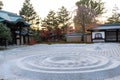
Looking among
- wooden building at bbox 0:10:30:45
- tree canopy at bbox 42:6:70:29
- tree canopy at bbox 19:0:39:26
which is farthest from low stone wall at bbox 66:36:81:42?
wooden building at bbox 0:10:30:45

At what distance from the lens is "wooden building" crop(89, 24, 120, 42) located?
85.8 feet

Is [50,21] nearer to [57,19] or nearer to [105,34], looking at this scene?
[57,19]

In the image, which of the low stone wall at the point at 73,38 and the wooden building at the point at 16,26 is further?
the low stone wall at the point at 73,38

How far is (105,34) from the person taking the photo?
87.1 ft

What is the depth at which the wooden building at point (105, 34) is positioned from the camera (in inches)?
1029

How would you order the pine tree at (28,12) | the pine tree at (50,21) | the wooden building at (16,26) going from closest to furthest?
the wooden building at (16,26), the pine tree at (28,12), the pine tree at (50,21)

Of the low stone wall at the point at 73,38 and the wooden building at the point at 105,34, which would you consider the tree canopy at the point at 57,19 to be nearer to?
the low stone wall at the point at 73,38

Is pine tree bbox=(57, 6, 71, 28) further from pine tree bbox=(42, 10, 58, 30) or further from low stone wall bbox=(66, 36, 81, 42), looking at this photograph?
low stone wall bbox=(66, 36, 81, 42)

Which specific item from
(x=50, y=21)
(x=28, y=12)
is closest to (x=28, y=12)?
(x=28, y=12)

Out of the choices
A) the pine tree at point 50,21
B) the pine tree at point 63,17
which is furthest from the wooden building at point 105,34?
the pine tree at point 50,21

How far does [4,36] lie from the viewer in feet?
53.9

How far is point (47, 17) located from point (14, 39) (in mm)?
11303

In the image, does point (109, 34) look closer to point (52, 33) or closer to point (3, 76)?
point (52, 33)

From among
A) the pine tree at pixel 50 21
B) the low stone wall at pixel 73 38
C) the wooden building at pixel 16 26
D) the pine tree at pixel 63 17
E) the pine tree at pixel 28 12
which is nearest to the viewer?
the wooden building at pixel 16 26
